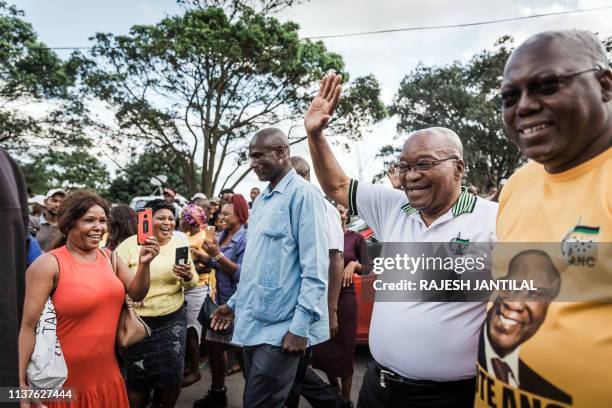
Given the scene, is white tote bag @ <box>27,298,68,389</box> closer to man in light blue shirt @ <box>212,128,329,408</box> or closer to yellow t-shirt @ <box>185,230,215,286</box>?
man in light blue shirt @ <box>212,128,329,408</box>

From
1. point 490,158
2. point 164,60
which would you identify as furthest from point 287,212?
point 490,158

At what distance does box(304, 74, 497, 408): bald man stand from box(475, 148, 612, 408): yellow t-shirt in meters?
0.42

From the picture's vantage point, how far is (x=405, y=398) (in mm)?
1880

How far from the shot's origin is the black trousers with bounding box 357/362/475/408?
1795 mm

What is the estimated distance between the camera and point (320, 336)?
2.79 metres

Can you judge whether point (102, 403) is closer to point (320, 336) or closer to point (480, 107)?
point (320, 336)

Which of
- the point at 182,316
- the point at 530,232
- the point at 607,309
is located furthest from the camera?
the point at 182,316

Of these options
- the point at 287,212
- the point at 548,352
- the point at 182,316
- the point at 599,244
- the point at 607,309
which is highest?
the point at 287,212

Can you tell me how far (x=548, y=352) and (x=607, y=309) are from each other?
19 cm

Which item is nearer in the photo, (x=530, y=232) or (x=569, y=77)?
(x=569, y=77)

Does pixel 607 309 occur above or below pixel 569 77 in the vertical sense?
below

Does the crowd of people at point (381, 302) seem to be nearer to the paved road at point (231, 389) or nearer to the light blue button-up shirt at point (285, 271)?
the light blue button-up shirt at point (285, 271)

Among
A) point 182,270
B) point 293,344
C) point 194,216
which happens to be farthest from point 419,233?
point 194,216

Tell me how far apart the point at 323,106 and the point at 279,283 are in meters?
1.12
